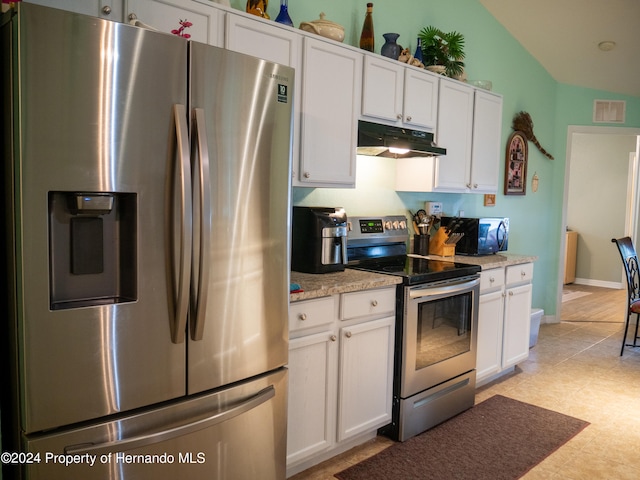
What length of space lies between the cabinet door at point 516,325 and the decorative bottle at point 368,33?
77.9 inches

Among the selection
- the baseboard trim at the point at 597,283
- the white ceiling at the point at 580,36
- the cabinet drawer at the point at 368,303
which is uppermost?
the white ceiling at the point at 580,36

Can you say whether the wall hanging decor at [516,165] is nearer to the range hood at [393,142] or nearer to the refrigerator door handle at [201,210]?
the range hood at [393,142]

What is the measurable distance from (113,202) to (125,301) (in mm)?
Result: 300

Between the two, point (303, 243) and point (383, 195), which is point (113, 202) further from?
point (383, 195)

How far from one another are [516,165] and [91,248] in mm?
4456

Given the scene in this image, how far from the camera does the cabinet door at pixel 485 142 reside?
393 centimetres

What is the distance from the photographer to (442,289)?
2998mm

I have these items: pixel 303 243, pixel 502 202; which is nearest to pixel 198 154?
pixel 303 243

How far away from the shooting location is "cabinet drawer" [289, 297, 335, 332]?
7.61ft

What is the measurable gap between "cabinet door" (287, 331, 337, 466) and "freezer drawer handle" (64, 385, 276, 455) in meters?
0.39

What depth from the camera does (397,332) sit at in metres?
2.85

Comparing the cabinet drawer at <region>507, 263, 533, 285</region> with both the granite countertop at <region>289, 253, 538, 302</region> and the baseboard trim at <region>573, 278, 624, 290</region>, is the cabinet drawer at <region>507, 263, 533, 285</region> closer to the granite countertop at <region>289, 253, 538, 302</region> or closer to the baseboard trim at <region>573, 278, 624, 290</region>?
the granite countertop at <region>289, 253, 538, 302</region>

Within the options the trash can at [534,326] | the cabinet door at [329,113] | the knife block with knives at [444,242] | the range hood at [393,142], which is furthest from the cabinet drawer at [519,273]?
the cabinet door at [329,113]

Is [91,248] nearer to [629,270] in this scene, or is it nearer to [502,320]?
[502,320]
